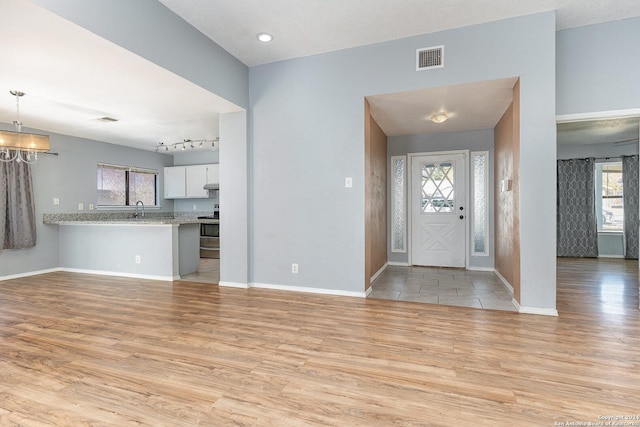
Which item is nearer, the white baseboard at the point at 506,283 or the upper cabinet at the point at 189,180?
the white baseboard at the point at 506,283

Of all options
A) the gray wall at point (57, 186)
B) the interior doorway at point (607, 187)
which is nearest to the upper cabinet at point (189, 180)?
the gray wall at point (57, 186)

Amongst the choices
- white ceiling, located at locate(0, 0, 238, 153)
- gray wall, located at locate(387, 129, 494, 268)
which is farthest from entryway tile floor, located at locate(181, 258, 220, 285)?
gray wall, located at locate(387, 129, 494, 268)

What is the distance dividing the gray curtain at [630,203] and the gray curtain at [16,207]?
1048cm

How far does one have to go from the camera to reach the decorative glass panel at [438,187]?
18.5 feet

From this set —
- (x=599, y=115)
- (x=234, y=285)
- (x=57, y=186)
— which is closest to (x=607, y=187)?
(x=599, y=115)

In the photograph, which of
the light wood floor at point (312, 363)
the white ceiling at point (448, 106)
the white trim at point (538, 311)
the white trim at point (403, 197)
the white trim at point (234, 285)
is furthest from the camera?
the white trim at point (403, 197)

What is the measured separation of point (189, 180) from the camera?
7.70 m

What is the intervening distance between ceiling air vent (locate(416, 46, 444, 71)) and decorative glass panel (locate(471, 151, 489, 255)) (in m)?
2.48

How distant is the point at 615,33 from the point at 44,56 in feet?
17.4

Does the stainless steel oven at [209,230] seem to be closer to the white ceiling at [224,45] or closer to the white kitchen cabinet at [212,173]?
the white kitchen cabinet at [212,173]

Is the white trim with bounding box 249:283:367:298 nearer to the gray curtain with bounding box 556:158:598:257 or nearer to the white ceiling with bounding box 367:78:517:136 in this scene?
the white ceiling with bounding box 367:78:517:136

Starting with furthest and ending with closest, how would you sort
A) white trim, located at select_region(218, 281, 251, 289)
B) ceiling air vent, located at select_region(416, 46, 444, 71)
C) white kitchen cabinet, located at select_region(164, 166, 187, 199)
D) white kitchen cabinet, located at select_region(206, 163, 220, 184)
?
white kitchen cabinet, located at select_region(164, 166, 187, 199) < white kitchen cabinet, located at select_region(206, 163, 220, 184) < white trim, located at select_region(218, 281, 251, 289) < ceiling air vent, located at select_region(416, 46, 444, 71)

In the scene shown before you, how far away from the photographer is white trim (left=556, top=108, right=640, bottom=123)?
126 inches

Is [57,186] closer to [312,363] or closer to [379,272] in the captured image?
[379,272]
